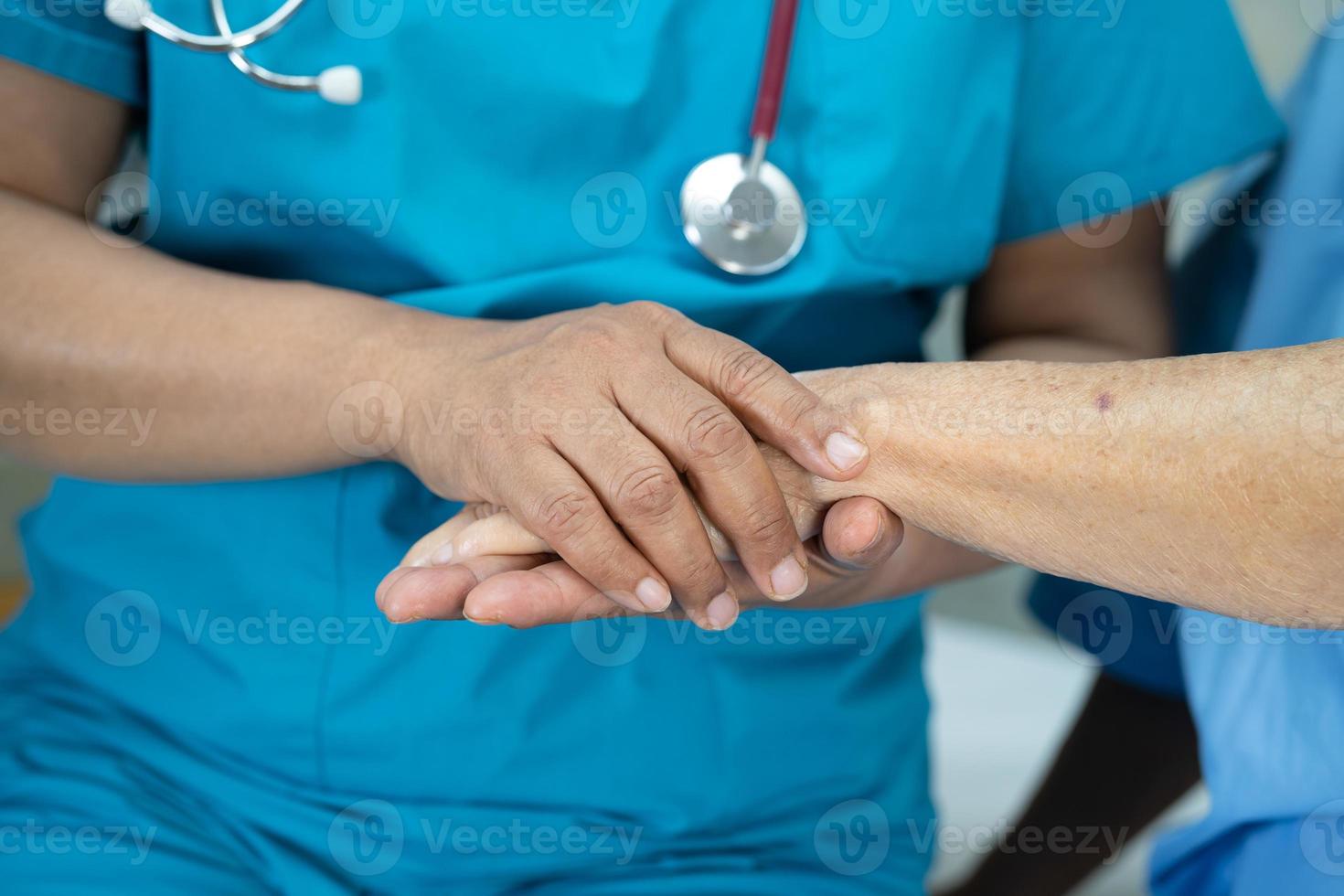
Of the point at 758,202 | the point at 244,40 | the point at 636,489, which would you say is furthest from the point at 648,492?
the point at 244,40

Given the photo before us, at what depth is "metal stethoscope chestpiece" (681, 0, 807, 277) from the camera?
838 mm

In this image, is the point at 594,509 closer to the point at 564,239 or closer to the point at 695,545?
the point at 695,545

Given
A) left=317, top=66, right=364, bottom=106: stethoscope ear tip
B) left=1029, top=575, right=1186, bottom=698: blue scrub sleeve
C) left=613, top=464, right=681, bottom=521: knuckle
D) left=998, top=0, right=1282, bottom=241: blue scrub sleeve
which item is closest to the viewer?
left=613, top=464, right=681, bottom=521: knuckle

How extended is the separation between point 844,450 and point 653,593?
0.15 meters

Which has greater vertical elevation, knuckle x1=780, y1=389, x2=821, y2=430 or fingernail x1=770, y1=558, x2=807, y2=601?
knuckle x1=780, y1=389, x2=821, y2=430

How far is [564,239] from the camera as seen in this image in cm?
87

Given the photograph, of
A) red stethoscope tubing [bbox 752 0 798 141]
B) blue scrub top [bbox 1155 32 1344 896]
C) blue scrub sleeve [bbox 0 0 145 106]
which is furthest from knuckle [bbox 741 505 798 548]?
blue scrub sleeve [bbox 0 0 145 106]

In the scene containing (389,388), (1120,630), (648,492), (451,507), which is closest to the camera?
(648,492)

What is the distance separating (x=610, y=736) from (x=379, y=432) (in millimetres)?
294

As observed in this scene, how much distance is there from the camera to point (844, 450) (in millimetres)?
737

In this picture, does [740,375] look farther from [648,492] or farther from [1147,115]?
[1147,115]

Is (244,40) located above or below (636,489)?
above

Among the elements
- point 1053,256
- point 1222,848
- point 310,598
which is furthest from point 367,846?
point 1053,256

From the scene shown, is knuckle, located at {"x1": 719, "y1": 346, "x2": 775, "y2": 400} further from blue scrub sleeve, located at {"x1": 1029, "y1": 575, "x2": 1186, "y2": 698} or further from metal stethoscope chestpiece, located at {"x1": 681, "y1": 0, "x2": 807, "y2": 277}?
blue scrub sleeve, located at {"x1": 1029, "y1": 575, "x2": 1186, "y2": 698}
